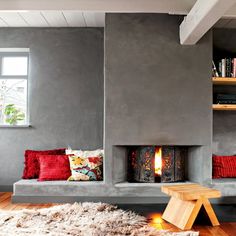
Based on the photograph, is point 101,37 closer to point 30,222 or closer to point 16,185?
point 16,185

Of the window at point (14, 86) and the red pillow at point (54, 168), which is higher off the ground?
the window at point (14, 86)

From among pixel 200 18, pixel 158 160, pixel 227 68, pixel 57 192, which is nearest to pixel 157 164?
pixel 158 160

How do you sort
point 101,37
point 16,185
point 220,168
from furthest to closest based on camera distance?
point 101,37 < point 220,168 < point 16,185

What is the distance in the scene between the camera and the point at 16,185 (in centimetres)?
491

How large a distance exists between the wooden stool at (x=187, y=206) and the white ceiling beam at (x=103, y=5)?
1943 millimetres

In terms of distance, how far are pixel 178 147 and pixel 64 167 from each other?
1.49 metres

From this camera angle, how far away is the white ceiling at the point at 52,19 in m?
5.11

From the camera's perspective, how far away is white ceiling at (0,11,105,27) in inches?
201

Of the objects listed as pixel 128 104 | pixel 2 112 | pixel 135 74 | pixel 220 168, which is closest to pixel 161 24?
pixel 135 74

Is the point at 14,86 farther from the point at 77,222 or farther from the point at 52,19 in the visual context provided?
the point at 77,222

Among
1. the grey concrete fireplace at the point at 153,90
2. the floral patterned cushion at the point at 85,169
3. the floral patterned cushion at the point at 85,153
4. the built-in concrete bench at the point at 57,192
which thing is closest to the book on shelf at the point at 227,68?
the grey concrete fireplace at the point at 153,90

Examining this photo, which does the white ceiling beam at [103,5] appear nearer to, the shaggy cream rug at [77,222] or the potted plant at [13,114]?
the potted plant at [13,114]

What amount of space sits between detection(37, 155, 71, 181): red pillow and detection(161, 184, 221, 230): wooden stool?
1664mm

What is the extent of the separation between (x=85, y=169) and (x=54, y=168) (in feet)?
1.33
